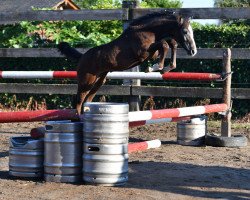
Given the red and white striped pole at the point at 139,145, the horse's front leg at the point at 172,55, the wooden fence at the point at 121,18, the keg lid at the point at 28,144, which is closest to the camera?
the keg lid at the point at 28,144

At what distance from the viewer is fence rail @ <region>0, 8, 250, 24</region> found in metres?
10.9

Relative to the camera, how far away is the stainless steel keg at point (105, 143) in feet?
19.2

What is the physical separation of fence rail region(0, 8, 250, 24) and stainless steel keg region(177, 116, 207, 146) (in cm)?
250

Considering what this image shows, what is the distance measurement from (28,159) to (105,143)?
33.6 inches

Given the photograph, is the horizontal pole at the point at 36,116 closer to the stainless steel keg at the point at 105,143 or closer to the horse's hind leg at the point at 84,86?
the stainless steel keg at the point at 105,143

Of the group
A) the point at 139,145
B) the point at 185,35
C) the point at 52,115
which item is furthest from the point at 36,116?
the point at 185,35

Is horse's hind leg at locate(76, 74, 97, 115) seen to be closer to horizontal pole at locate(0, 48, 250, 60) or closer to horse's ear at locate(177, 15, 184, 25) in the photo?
horse's ear at locate(177, 15, 184, 25)

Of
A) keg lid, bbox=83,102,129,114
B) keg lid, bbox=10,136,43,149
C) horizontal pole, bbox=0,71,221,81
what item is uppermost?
horizontal pole, bbox=0,71,221,81

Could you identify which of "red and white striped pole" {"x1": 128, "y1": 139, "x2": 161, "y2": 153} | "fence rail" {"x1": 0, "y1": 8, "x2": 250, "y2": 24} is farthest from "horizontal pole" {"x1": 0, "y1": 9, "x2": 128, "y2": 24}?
"red and white striped pole" {"x1": 128, "y1": 139, "x2": 161, "y2": 153}

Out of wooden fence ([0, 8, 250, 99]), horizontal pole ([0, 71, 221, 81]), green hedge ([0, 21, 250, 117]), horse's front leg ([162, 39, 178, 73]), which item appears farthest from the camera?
green hedge ([0, 21, 250, 117])

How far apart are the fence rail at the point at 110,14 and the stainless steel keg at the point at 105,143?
5160mm

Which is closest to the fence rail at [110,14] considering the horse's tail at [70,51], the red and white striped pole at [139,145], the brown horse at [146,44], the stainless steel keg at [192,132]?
the stainless steel keg at [192,132]

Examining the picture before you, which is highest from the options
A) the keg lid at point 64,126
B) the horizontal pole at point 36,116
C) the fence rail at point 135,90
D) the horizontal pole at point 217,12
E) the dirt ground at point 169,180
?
the horizontal pole at point 217,12

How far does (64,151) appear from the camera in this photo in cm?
602
